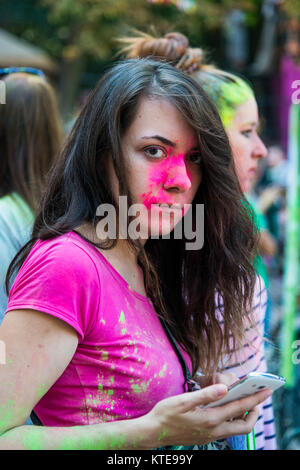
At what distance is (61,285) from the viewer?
47.4 inches

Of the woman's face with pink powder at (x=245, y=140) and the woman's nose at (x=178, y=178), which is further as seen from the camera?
the woman's face with pink powder at (x=245, y=140)

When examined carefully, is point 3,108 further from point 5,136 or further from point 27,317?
point 27,317

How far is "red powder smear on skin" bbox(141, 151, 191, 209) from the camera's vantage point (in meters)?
1.43

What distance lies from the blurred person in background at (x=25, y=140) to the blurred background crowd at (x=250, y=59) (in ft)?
1.88

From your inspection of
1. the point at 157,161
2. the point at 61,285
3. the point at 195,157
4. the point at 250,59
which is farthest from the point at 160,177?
the point at 250,59

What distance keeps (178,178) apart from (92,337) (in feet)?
1.54

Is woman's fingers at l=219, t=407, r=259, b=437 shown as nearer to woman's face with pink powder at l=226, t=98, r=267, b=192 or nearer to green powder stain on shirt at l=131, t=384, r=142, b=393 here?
green powder stain on shirt at l=131, t=384, r=142, b=393

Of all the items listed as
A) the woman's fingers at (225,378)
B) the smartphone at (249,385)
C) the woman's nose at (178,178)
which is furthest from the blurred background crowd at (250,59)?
the smartphone at (249,385)

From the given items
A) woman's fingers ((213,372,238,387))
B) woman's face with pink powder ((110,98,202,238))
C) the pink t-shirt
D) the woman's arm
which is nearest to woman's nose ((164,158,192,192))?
woman's face with pink powder ((110,98,202,238))

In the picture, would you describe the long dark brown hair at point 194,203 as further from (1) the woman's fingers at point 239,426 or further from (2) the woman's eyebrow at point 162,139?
(1) the woman's fingers at point 239,426

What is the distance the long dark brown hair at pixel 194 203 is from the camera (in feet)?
4.61

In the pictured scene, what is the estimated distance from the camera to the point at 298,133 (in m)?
3.92

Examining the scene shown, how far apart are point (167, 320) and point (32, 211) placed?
857mm

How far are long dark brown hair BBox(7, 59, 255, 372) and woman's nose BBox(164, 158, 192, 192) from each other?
0.07 meters
